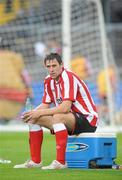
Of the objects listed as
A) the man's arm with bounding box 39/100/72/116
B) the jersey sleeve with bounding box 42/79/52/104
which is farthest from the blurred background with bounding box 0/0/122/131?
the man's arm with bounding box 39/100/72/116

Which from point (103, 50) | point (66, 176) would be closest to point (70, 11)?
point (103, 50)

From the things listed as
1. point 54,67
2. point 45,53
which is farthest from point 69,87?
point 45,53

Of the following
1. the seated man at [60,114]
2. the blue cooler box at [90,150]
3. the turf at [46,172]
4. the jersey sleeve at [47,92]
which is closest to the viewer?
the turf at [46,172]

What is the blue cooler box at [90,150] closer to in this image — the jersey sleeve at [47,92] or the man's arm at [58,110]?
the man's arm at [58,110]

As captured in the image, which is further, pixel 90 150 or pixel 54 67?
pixel 90 150

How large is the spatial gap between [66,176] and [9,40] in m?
13.9

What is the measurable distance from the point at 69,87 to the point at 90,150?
2.63 ft

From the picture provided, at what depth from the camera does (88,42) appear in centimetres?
2317

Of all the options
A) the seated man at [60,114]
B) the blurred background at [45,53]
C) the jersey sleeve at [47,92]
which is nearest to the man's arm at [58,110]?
the seated man at [60,114]

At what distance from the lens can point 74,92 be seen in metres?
11.5

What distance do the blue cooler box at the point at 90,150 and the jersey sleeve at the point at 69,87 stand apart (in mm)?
498

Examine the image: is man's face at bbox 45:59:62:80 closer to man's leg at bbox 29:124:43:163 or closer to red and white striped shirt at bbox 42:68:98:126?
red and white striped shirt at bbox 42:68:98:126

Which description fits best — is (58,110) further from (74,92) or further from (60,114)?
(74,92)

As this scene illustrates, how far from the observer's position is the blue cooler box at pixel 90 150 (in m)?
11.5
